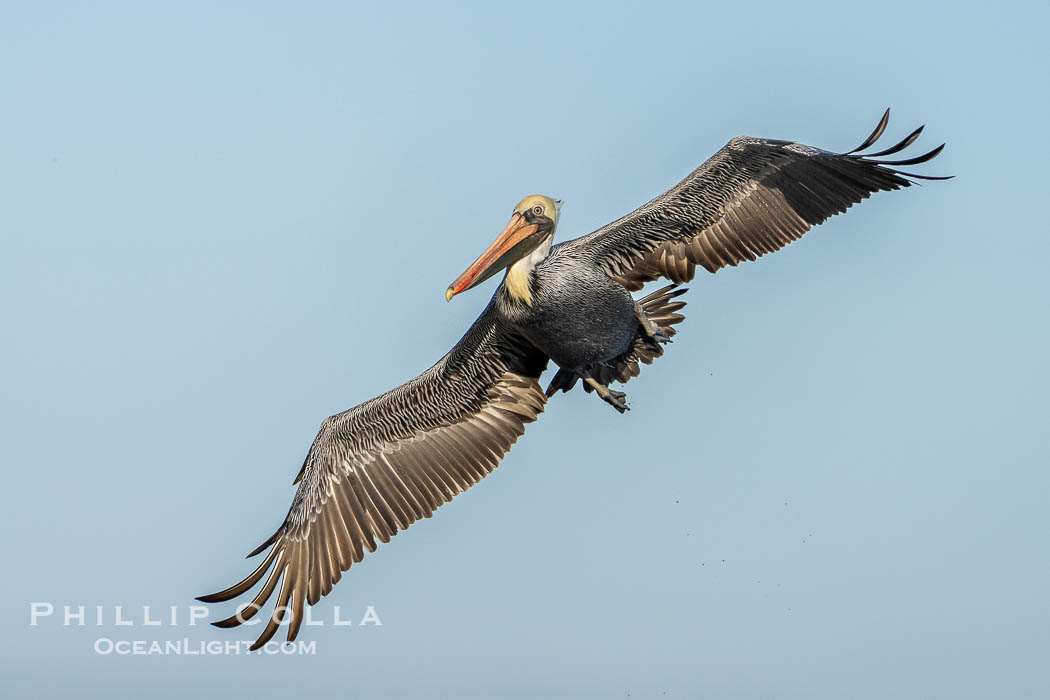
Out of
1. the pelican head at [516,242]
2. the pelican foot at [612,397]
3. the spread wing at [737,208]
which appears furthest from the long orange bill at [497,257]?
the pelican foot at [612,397]

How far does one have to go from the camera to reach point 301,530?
31.3 feet

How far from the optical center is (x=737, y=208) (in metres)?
10.1

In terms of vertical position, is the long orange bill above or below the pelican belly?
above

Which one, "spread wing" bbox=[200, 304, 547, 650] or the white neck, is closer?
the white neck

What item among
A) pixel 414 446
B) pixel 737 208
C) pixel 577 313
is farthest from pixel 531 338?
pixel 737 208

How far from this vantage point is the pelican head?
30.3 ft

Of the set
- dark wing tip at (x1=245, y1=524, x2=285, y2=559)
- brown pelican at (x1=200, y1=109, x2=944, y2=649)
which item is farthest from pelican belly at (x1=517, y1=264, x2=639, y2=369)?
dark wing tip at (x1=245, y1=524, x2=285, y2=559)

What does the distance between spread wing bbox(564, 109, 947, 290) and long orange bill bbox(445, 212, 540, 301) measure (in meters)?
0.56

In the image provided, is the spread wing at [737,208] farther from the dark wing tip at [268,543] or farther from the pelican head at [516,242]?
the dark wing tip at [268,543]

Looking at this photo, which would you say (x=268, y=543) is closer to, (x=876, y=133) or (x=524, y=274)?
(x=524, y=274)

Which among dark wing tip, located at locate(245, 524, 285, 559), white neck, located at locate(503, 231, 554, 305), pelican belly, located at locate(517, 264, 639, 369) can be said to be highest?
white neck, located at locate(503, 231, 554, 305)

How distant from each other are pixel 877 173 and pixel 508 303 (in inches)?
151

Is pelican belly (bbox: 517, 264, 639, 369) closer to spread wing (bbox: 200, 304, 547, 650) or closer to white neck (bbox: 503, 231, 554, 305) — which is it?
white neck (bbox: 503, 231, 554, 305)

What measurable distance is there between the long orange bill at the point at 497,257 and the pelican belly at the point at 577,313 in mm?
286
